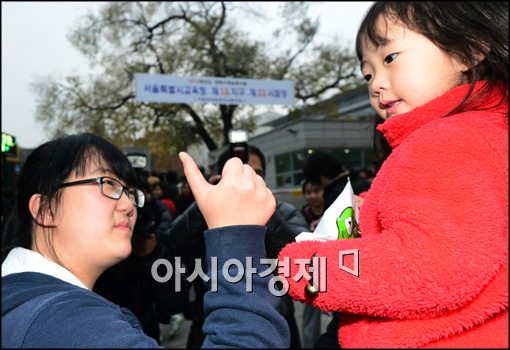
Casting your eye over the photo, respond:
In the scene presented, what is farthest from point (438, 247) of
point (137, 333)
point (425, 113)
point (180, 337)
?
point (180, 337)

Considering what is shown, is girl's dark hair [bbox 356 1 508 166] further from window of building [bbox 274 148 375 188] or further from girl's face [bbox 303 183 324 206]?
window of building [bbox 274 148 375 188]

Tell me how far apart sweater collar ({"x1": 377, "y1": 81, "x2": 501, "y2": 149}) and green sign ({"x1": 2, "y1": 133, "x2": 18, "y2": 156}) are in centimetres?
451

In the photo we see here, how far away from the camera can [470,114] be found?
875 mm

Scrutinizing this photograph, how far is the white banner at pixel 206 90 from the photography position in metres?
7.86

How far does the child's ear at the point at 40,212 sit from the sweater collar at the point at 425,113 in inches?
44.6

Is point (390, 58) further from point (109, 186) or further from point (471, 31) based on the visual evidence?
point (109, 186)

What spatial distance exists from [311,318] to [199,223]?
6.79ft

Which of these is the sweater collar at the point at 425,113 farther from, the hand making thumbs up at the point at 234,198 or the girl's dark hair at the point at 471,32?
the hand making thumbs up at the point at 234,198

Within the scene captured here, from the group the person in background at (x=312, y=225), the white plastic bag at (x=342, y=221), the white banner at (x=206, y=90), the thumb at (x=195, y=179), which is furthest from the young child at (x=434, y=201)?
the white banner at (x=206, y=90)

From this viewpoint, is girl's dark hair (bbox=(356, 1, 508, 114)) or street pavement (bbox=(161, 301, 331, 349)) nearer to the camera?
girl's dark hair (bbox=(356, 1, 508, 114))

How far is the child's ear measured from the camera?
5.08ft

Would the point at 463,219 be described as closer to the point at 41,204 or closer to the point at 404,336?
the point at 404,336

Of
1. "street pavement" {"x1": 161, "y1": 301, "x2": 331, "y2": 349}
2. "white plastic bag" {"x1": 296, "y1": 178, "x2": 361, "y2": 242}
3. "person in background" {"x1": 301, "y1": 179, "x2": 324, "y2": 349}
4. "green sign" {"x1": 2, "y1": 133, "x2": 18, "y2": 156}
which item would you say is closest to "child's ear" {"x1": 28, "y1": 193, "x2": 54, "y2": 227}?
"white plastic bag" {"x1": 296, "y1": 178, "x2": 361, "y2": 242}

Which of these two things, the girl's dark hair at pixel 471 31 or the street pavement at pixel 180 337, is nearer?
the girl's dark hair at pixel 471 31
